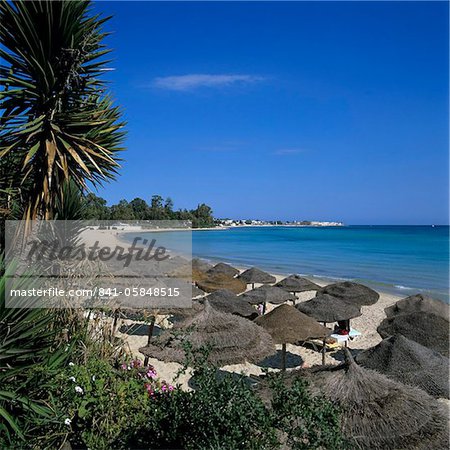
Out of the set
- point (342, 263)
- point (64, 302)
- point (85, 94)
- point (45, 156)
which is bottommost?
point (342, 263)

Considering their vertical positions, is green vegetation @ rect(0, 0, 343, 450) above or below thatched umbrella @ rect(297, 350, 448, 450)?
above

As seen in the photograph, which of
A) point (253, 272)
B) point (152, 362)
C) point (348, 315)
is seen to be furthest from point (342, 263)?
point (152, 362)

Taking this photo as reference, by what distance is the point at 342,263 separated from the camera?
39.6m

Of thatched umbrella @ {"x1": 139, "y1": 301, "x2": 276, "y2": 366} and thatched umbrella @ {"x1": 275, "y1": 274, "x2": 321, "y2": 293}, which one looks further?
thatched umbrella @ {"x1": 275, "y1": 274, "x2": 321, "y2": 293}

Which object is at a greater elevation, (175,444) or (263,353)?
(175,444)

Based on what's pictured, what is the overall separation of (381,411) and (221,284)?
1260 centimetres

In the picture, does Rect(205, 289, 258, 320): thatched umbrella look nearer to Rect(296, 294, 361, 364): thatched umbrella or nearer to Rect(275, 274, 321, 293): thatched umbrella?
Rect(296, 294, 361, 364): thatched umbrella

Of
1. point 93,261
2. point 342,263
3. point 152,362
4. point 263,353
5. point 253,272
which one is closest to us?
point 93,261

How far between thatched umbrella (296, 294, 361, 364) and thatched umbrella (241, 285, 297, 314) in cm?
236

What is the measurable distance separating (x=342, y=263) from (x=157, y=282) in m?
31.6

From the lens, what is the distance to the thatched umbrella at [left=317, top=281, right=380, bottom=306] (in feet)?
43.8

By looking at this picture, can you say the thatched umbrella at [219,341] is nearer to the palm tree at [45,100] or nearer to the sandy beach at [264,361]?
the sandy beach at [264,361]

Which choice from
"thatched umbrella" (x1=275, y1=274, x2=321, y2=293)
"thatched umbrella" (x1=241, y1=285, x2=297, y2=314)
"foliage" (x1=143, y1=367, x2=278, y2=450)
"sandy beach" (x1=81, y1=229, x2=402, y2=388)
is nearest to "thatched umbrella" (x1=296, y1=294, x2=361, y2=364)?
"sandy beach" (x1=81, y1=229, x2=402, y2=388)

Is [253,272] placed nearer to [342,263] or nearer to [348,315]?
[348,315]
